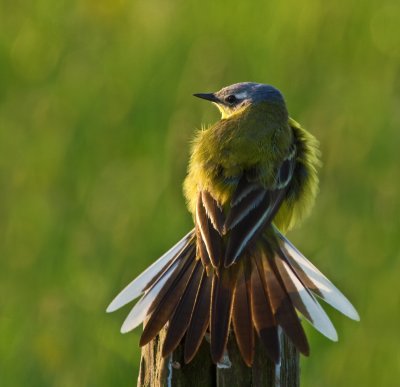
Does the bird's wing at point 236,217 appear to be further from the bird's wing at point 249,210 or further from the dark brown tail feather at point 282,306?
the dark brown tail feather at point 282,306

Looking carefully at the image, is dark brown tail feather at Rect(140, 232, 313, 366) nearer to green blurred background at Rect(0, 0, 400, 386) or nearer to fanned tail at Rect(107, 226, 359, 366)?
fanned tail at Rect(107, 226, 359, 366)

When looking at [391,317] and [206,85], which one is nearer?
[391,317]

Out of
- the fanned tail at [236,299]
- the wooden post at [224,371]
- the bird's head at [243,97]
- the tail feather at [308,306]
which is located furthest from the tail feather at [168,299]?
the bird's head at [243,97]

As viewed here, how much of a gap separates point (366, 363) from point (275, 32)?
2.94 m

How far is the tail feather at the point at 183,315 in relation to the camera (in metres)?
4.66

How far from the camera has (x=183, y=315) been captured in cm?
493

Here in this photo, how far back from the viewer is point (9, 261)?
7.41 meters

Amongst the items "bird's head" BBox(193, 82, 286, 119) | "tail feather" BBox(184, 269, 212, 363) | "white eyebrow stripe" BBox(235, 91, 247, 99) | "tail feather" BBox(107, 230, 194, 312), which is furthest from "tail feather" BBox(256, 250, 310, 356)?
"white eyebrow stripe" BBox(235, 91, 247, 99)

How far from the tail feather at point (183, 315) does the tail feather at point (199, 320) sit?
2 centimetres

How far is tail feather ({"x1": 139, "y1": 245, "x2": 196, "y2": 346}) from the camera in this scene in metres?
4.80

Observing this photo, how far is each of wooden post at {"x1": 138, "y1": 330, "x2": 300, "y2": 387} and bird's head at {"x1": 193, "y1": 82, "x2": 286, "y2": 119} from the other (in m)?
2.70

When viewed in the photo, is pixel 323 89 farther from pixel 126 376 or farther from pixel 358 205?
pixel 126 376

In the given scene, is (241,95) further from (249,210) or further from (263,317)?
(263,317)

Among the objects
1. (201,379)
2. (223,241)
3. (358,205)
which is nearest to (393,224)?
(358,205)
